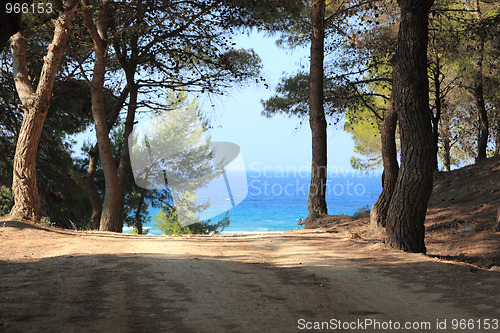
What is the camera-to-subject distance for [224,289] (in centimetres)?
495

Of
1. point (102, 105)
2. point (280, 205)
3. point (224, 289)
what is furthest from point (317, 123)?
point (280, 205)

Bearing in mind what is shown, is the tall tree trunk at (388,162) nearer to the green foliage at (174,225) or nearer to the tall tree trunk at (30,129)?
the tall tree trunk at (30,129)

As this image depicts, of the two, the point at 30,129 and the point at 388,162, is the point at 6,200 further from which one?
the point at 388,162

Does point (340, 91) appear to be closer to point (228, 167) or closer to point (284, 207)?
point (228, 167)

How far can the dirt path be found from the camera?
3.91 metres

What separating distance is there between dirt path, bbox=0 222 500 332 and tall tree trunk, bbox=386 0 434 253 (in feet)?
1.92

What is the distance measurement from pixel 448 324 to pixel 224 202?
82454mm

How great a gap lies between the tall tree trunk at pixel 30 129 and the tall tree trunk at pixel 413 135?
701cm

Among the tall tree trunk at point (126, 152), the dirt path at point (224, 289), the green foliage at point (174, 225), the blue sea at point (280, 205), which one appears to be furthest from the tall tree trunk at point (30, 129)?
the blue sea at point (280, 205)

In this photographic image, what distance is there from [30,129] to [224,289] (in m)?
6.80

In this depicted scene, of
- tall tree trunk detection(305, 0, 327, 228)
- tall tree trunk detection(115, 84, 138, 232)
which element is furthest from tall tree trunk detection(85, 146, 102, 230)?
tall tree trunk detection(305, 0, 327, 228)

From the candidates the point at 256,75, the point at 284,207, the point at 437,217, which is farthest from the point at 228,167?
the point at 284,207

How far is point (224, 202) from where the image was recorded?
8606 centimetres

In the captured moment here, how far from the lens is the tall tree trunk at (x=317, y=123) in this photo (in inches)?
530
